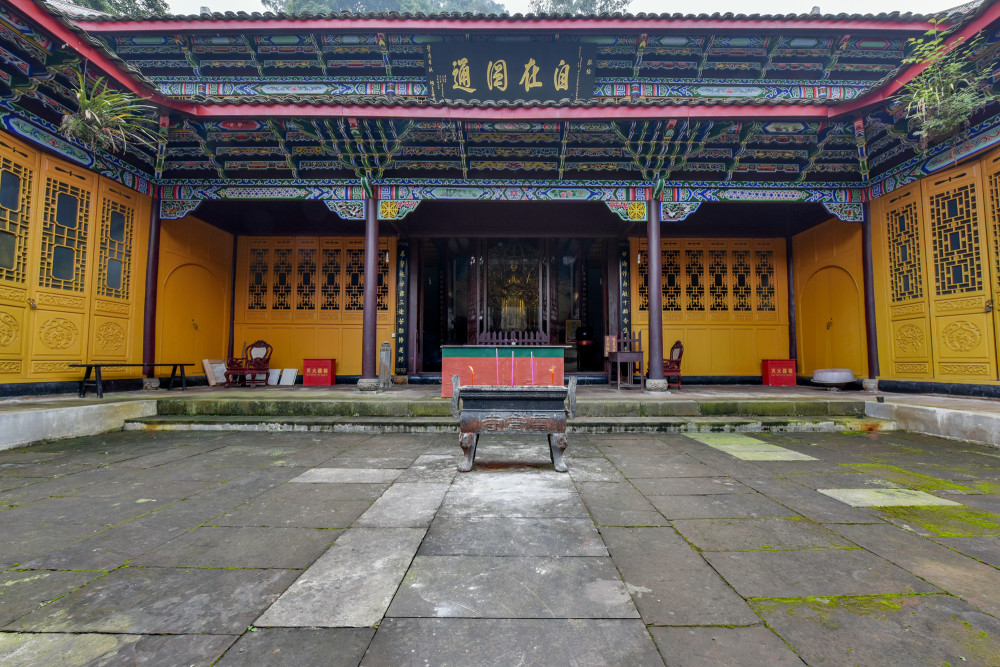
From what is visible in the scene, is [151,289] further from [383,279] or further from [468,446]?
[468,446]

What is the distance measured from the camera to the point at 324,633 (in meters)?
1.33

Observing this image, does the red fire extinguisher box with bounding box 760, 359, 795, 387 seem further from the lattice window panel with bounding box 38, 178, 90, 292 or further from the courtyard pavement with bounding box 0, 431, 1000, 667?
the lattice window panel with bounding box 38, 178, 90, 292

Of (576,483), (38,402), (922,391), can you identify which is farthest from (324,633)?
(922,391)

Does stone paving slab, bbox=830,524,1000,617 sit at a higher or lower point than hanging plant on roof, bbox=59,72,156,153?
lower

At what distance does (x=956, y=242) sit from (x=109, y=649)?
9.28 m

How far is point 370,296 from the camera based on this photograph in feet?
23.7

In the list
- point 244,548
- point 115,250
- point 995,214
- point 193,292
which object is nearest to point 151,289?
point 115,250

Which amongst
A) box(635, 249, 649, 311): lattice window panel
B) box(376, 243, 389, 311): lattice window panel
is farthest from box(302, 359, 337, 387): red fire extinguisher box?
box(635, 249, 649, 311): lattice window panel

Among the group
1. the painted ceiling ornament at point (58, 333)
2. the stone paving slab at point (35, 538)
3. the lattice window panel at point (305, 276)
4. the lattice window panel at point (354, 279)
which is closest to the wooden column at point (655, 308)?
the lattice window panel at point (354, 279)

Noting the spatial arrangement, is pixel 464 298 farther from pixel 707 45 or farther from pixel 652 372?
pixel 707 45

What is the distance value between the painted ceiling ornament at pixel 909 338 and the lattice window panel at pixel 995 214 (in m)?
1.21

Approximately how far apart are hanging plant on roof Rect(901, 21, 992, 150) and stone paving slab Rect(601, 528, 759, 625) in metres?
6.45

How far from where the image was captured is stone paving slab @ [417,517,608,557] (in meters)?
1.90

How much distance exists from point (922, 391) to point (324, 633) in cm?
859
